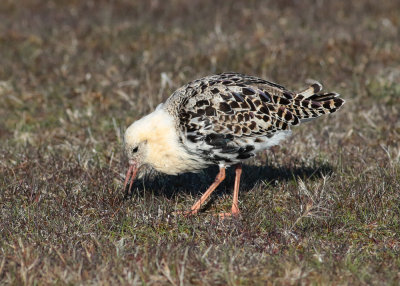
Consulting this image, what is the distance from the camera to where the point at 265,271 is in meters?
4.76

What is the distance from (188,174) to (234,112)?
160cm

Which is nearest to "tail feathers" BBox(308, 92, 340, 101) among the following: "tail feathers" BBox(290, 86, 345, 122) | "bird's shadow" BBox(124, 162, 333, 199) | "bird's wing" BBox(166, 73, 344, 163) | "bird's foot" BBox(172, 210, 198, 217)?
"tail feathers" BBox(290, 86, 345, 122)

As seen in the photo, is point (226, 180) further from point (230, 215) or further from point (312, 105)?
point (312, 105)

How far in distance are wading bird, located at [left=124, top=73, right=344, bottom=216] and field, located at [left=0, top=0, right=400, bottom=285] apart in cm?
49

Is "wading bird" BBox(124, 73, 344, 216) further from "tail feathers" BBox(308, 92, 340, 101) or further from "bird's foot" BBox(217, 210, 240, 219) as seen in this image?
"tail feathers" BBox(308, 92, 340, 101)

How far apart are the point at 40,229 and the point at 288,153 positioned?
3.58 metres

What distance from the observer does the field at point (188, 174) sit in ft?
16.1

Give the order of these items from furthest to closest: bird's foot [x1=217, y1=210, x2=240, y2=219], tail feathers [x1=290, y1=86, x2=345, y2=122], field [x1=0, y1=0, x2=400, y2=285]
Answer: tail feathers [x1=290, y1=86, x2=345, y2=122] → bird's foot [x1=217, y1=210, x2=240, y2=219] → field [x1=0, y1=0, x2=400, y2=285]

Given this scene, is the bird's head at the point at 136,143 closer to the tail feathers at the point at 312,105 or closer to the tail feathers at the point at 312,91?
the tail feathers at the point at 312,105

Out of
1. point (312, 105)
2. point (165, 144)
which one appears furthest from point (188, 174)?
point (312, 105)

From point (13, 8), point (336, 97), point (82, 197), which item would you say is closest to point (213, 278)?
point (82, 197)

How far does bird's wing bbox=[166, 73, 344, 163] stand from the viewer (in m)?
6.07

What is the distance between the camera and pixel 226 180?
290 inches

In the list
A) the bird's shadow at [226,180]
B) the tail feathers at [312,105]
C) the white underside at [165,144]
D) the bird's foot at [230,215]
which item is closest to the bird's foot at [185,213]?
the bird's foot at [230,215]
